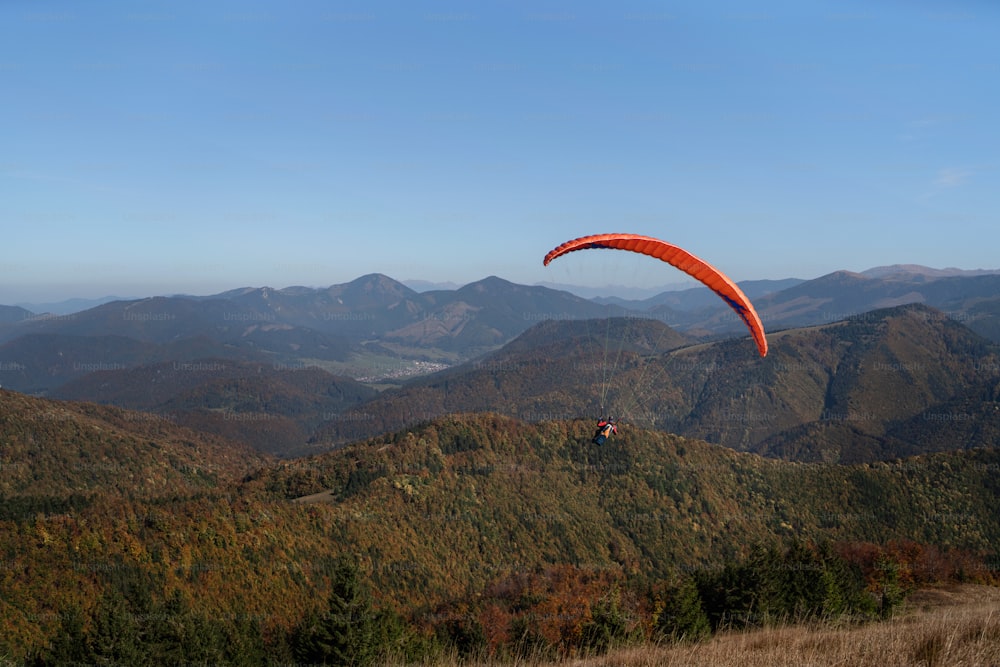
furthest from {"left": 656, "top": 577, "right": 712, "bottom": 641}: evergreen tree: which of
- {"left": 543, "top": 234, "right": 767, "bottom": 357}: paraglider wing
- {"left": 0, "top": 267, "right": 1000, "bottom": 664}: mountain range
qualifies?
{"left": 543, "top": 234, "right": 767, "bottom": 357}: paraglider wing

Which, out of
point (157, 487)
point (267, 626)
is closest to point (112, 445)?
point (157, 487)

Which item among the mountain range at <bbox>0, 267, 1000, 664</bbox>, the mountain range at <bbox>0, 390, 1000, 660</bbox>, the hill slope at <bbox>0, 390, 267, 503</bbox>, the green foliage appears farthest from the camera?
the hill slope at <bbox>0, 390, 267, 503</bbox>

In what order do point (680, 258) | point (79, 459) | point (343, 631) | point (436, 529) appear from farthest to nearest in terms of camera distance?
point (79, 459) < point (436, 529) < point (680, 258) < point (343, 631)

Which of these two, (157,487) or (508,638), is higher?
(508,638)

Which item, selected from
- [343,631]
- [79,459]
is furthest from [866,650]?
[79,459]

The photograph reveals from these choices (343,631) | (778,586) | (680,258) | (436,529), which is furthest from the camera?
(436,529)

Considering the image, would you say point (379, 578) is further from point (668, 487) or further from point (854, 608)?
point (668, 487)

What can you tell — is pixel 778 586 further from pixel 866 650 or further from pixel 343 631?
pixel 866 650

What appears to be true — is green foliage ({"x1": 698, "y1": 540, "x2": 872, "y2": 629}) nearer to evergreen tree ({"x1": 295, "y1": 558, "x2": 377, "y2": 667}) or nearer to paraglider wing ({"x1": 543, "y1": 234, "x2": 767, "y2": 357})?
paraglider wing ({"x1": 543, "y1": 234, "x2": 767, "y2": 357})

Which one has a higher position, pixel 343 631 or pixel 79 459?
pixel 343 631
